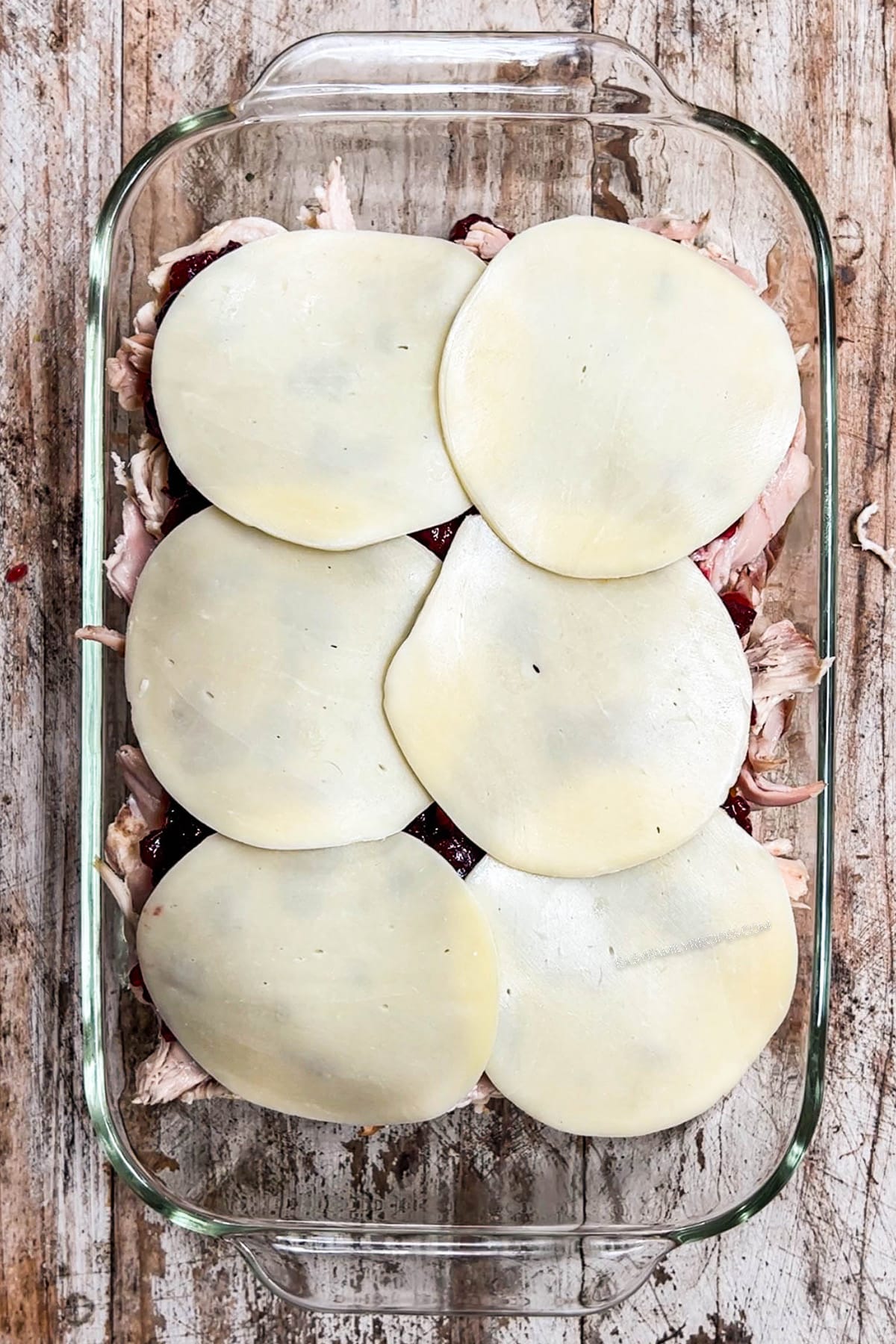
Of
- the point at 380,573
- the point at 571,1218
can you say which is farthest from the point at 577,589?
the point at 571,1218

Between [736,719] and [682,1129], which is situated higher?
[736,719]

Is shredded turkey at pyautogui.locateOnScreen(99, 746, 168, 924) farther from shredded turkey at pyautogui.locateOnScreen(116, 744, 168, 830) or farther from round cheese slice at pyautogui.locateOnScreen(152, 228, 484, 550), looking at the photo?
round cheese slice at pyautogui.locateOnScreen(152, 228, 484, 550)

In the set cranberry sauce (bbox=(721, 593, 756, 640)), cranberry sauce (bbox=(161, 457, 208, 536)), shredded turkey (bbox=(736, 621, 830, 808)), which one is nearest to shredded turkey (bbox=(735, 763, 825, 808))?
shredded turkey (bbox=(736, 621, 830, 808))

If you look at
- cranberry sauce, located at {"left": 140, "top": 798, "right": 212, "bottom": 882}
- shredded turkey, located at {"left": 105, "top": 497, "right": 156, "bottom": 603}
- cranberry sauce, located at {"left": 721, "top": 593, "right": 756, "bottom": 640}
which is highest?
shredded turkey, located at {"left": 105, "top": 497, "right": 156, "bottom": 603}

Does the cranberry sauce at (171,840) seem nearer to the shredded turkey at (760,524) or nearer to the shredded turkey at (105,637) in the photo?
the shredded turkey at (105,637)

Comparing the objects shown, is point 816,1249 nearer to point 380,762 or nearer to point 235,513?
point 380,762

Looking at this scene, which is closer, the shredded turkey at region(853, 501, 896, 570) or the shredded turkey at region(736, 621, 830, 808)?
the shredded turkey at region(736, 621, 830, 808)

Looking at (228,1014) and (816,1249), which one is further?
(816,1249)
